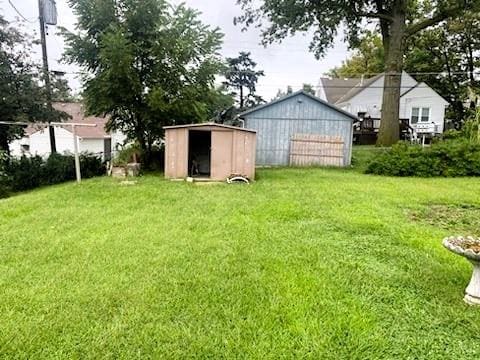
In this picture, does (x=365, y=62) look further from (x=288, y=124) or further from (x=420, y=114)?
(x=288, y=124)

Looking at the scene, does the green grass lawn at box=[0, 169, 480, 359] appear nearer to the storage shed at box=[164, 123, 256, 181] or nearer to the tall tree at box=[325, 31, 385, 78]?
the storage shed at box=[164, 123, 256, 181]

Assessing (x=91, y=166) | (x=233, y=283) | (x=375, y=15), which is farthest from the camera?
(x=375, y=15)

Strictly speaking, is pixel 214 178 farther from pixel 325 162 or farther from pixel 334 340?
pixel 334 340

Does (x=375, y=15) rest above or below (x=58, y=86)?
above

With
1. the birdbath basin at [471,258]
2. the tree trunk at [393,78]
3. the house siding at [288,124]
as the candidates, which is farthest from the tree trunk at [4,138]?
the tree trunk at [393,78]

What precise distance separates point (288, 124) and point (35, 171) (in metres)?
8.80

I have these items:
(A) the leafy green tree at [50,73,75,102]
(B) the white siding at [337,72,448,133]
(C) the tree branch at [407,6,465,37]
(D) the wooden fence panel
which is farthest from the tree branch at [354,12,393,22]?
(A) the leafy green tree at [50,73,75,102]

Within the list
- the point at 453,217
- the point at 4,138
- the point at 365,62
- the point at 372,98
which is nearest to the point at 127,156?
the point at 4,138

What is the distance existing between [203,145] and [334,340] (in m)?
10.6

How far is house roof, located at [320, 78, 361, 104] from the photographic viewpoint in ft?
94.8

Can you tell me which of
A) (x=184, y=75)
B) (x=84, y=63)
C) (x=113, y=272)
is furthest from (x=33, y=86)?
(x=113, y=272)

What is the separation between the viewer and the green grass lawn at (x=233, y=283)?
2770 millimetres

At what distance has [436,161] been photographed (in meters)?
12.2

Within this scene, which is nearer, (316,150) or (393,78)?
(316,150)
